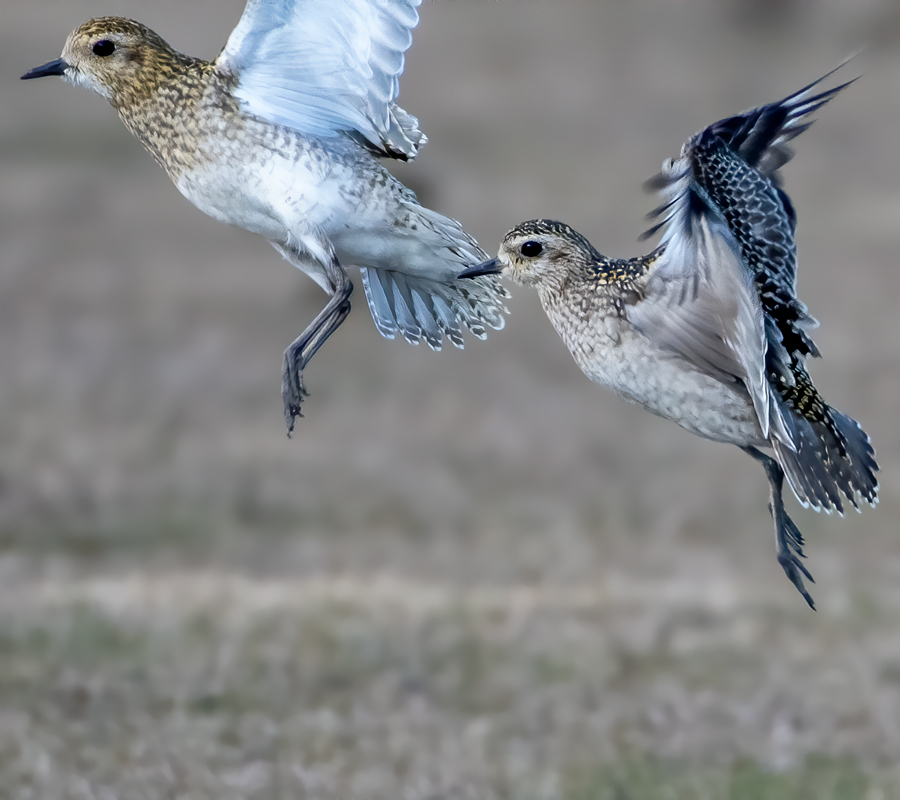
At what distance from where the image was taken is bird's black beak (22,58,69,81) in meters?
1.07

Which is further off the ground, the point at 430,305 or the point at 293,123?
the point at 293,123

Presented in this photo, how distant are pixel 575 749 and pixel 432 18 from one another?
8.74 ft

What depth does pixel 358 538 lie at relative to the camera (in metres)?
4.61

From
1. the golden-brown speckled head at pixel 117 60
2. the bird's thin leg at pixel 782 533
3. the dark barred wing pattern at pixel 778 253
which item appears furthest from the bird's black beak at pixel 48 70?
the bird's thin leg at pixel 782 533

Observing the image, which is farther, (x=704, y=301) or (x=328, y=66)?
(x=328, y=66)

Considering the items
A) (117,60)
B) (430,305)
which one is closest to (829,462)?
(430,305)

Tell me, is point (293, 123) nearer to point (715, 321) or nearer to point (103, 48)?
point (103, 48)

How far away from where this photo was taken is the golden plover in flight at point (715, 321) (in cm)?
99

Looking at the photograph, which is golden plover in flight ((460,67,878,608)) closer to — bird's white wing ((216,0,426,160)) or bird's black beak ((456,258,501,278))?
bird's black beak ((456,258,501,278))

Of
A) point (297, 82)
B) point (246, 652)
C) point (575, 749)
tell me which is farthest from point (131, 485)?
point (297, 82)

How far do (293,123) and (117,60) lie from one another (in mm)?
193

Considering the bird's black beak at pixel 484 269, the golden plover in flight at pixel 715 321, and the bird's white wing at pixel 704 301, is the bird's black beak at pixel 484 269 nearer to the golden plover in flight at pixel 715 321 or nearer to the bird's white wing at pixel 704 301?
the golden plover in flight at pixel 715 321

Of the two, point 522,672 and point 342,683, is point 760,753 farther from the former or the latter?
point 342,683

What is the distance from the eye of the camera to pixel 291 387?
1.09 metres
